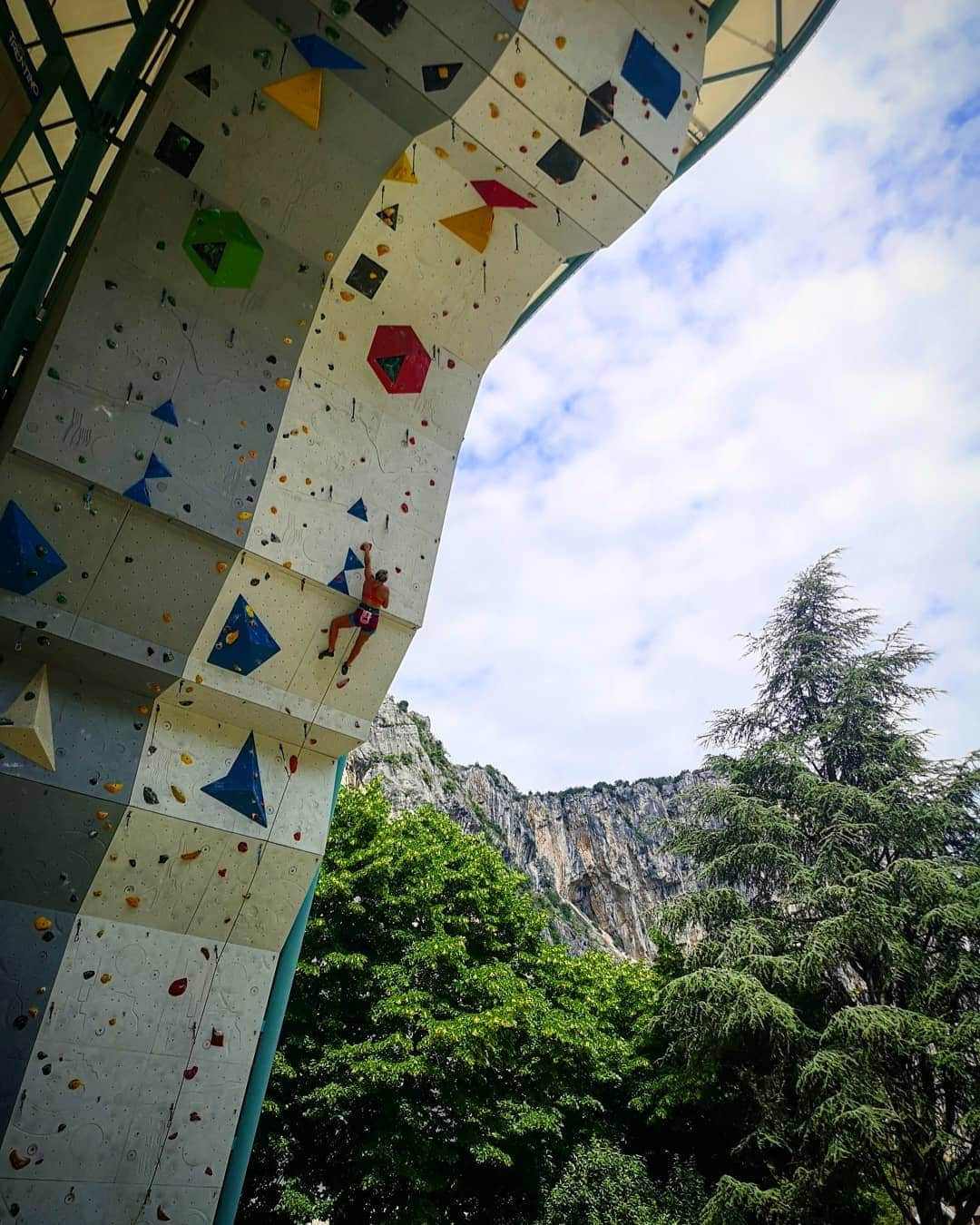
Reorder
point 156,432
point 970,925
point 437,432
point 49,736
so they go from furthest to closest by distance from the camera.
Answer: point 970,925
point 437,432
point 156,432
point 49,736

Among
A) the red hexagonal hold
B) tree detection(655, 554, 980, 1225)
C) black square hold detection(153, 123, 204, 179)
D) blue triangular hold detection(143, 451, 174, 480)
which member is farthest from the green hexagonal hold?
tree detection(655, 554, 980, 1225)

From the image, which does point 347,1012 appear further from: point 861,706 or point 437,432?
point 861,706

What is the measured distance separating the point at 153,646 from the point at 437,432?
244cm

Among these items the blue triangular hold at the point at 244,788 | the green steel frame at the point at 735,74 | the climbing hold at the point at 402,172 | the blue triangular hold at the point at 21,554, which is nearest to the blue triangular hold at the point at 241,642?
the blue triangular hold at the point at 244,788

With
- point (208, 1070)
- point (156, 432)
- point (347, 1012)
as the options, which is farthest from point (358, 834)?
point (156, 432)

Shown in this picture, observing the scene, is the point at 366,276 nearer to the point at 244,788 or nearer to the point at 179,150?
the point at 179,150

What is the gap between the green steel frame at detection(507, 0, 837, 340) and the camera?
580 centimetres

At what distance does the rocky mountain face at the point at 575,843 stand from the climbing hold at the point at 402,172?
1756 inches

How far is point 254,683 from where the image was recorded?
4672 millimetres

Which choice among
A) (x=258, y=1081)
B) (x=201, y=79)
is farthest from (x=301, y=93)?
(x=258, y=1081)

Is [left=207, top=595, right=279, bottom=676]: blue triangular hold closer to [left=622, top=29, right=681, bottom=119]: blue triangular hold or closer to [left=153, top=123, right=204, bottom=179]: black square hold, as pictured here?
[left=153, top=123, right=204, bottom=179]: black square hold

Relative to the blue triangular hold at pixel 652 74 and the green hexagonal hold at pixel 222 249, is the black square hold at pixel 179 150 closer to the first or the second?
the green hexagonal hold at pixel 222 249

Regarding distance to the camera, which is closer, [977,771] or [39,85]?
[39,85]

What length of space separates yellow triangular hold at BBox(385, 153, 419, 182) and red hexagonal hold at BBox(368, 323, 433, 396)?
876mm
